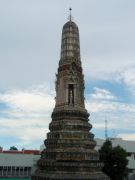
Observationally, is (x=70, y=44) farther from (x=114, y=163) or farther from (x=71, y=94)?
(x=114, y=163)

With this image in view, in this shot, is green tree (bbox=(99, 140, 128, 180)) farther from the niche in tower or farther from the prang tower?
the niche in tower

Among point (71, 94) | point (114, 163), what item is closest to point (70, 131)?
point (71, 94)

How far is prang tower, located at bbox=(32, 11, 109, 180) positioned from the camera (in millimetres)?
24016

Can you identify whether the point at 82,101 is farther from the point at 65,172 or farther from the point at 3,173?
Result: the point at 3,173

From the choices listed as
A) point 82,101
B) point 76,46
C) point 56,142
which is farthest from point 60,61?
point 56,142

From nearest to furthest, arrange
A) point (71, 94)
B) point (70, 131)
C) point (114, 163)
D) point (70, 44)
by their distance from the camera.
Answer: point (70, 131)
point (71, 94)
point (70, 44)
point (114, 163)

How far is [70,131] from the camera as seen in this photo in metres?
25.3

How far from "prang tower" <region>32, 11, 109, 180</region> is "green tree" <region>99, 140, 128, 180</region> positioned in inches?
Result: 482

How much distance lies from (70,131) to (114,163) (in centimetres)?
1453

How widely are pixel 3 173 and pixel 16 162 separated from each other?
8.64 ft

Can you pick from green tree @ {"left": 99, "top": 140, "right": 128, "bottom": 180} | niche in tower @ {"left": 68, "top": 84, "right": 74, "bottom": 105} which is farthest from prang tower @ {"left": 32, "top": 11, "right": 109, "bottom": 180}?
green tree @ {"left": 99, "top": 140, "right": 128, "bottom": 180}

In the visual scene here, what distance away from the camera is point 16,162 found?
170ft

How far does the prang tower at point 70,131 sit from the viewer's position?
24016 mm

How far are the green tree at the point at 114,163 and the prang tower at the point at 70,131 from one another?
12.2 metres
